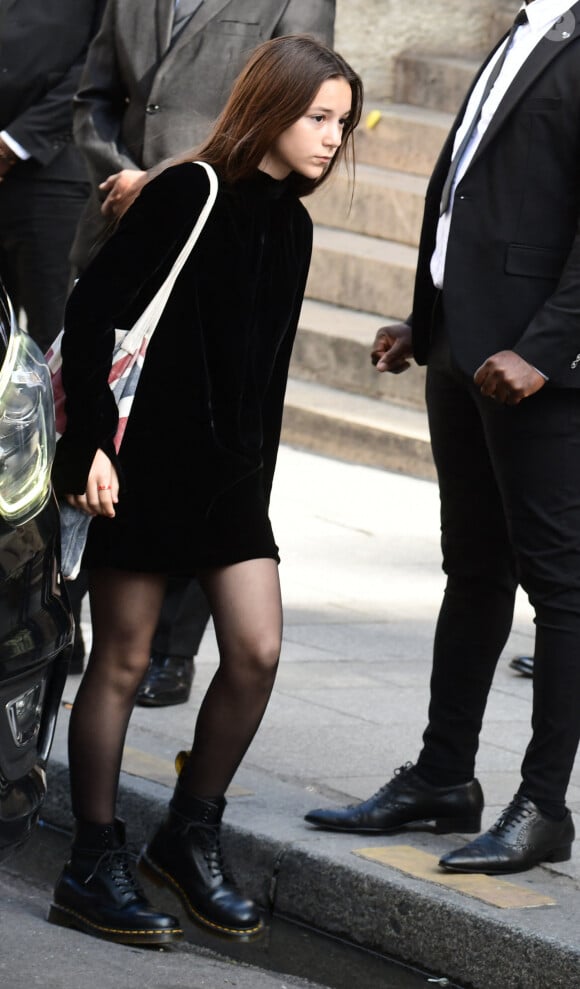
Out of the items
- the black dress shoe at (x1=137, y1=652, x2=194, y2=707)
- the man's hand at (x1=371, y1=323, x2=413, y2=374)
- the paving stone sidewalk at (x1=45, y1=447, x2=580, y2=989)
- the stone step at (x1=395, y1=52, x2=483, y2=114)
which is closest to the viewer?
the paving stone sidewalk at (x1=45, y1=447, x2=580, y2=989)

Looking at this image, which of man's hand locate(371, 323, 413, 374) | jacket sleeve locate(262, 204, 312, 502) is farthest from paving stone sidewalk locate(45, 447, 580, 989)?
man's hand locate(371, 323, 413, 374)

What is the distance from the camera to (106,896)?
390 centimetres

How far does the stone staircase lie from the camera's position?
9242 millimetres

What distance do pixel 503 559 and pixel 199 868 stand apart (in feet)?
3.17

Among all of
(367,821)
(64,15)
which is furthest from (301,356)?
(367,821)

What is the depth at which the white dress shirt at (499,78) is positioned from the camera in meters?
3.95

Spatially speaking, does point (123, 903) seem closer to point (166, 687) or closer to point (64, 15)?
point (166, 687)

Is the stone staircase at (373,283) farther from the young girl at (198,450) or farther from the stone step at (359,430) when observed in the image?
the young girl at (198,450)

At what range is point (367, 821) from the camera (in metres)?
4.27

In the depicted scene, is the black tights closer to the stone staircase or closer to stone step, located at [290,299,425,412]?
the stone staircase

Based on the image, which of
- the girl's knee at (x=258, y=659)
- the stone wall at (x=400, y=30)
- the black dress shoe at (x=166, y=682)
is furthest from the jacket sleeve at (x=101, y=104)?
the stone wall at (x=400, y=30)

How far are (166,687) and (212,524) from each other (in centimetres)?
155

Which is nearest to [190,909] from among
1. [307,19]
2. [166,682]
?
[166,682]

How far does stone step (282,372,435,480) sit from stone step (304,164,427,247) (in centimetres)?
122
